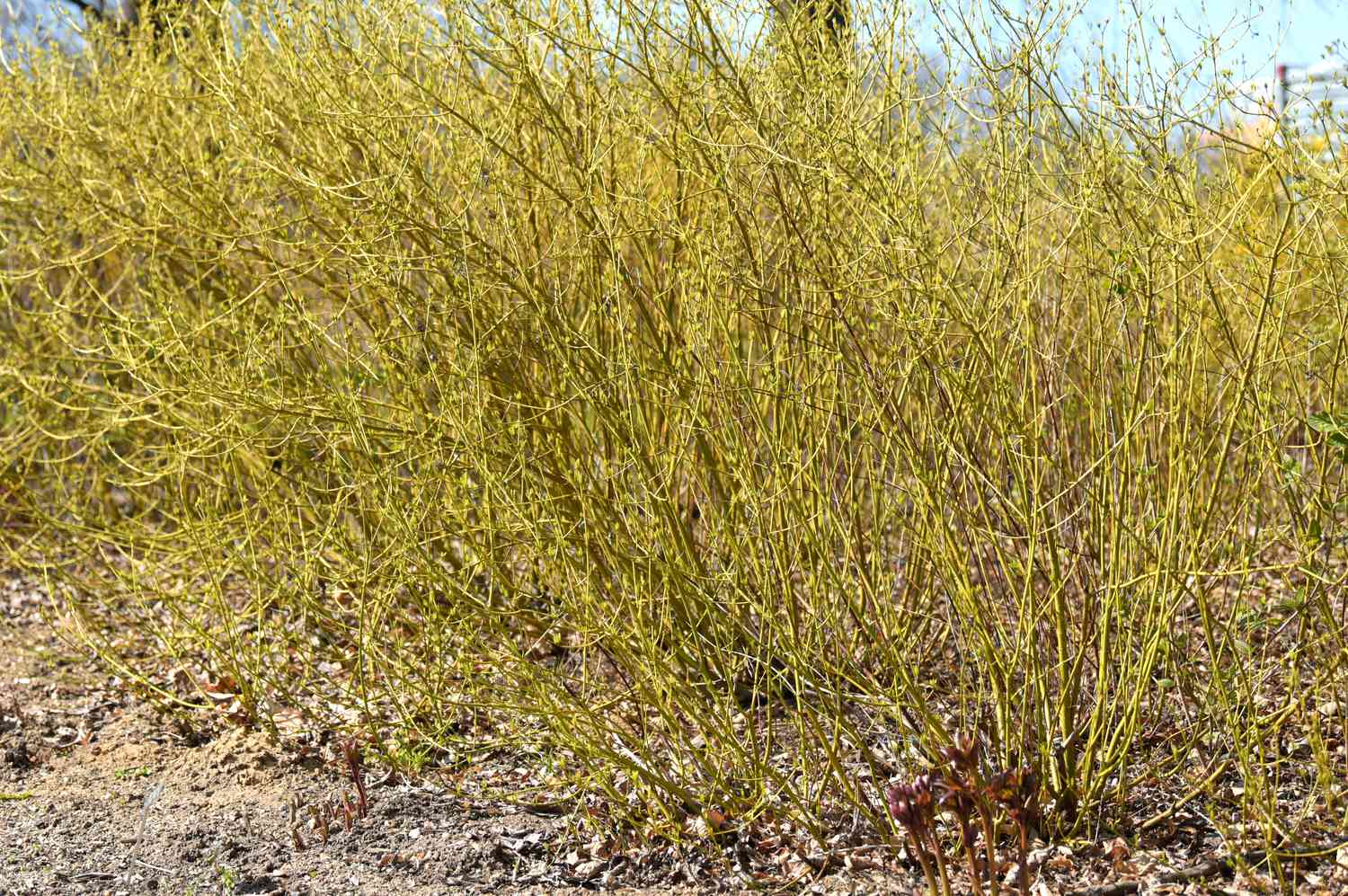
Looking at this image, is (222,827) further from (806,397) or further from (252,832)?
(806,397)

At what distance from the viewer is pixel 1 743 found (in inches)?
164

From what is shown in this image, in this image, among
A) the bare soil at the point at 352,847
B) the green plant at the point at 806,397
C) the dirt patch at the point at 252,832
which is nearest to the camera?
the green plant at the point at 806,397

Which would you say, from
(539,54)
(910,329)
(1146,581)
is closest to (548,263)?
(539,54)

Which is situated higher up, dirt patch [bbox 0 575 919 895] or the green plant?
the green plant

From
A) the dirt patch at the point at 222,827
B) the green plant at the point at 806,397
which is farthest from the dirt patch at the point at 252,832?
the green plant at the point at 806,397

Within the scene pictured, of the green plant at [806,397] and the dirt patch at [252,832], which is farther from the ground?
the green plant at [806,397]

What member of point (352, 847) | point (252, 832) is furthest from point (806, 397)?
point (252, 832)

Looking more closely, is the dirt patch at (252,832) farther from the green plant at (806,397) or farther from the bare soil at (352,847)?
the green plant at (806,397)

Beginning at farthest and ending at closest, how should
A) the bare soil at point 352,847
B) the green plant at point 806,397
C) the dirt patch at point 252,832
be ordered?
the dirt patch at point 252,832, the bare soil at point 352,847, the green plant at point 806,397

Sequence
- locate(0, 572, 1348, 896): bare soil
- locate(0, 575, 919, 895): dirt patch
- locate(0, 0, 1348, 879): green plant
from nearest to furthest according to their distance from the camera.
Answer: locate(0, 0, 1348, 879): green plant
locate(0, 572, 1348, 896): bare soil
locate(0, 575, 919, 895): dirt patch

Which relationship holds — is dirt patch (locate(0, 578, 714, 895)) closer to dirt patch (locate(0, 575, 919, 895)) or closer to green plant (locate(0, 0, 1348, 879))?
dirt patch (locate(0, 575, 919, 895))

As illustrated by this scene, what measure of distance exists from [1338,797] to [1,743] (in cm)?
389

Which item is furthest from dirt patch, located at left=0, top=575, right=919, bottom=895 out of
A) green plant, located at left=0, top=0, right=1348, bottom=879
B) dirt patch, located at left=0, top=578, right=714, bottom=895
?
green plant, located at left=0, top=0, right=1348, bottom=879

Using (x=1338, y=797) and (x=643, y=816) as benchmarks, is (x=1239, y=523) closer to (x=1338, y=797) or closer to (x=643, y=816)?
(x=1338, y=797)
